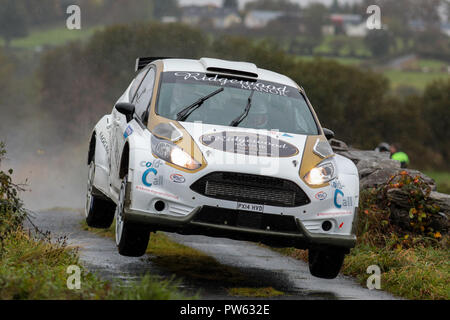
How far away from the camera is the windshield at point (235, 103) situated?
8.52m

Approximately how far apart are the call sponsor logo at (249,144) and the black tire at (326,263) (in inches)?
42.8

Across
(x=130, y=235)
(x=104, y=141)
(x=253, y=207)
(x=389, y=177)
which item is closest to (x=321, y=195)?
(x=253, y=207)

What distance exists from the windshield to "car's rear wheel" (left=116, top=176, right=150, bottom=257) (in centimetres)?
100

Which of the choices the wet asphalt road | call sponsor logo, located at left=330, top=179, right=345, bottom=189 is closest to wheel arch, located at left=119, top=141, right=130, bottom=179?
the wet asphalt road

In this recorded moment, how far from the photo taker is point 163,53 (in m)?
47.6

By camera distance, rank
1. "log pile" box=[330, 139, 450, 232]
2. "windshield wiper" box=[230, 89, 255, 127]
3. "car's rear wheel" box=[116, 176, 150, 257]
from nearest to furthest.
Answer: "car's rear wheel" box=[116, 176, 150, 257] < "windshield wiper" box=[230, 89, 255, 127] < "log pile" box=[330, 139, 450, 232]

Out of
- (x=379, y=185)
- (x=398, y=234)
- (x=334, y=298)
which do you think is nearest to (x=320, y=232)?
(x=334, y=298)

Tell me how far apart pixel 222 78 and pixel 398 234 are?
356 centimetres

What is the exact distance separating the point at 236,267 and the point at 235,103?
2043mm

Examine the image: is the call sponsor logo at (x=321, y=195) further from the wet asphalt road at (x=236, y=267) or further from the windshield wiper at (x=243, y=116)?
the windshield wiper at (x=243, y=116)

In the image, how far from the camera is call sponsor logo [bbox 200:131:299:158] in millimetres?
7771

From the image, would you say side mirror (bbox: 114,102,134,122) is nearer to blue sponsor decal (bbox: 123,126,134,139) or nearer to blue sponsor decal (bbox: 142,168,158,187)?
blue sponsor decal (bbox: 123,126,134,139)

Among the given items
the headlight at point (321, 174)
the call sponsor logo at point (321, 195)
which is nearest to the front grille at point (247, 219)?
the call sponsor logo at point (321, 195)
